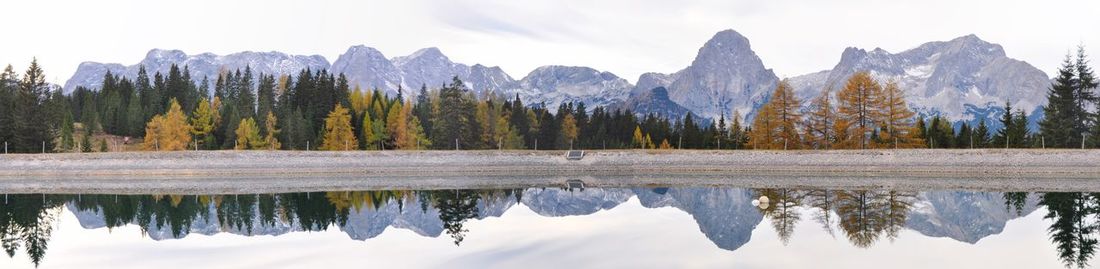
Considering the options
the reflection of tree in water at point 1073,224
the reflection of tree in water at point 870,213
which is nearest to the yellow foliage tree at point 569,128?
the reflection of tree in water at point 870,213

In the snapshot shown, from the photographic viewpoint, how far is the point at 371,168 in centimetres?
8144

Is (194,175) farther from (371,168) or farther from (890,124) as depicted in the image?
(890,124)

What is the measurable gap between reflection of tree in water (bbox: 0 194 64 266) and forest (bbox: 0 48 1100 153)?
44.4 metres

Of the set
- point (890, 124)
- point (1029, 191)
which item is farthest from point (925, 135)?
point (1029, 191)

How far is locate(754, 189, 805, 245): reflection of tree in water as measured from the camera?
3205cm

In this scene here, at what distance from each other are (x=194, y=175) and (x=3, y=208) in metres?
32.8

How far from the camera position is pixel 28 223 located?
36938mm

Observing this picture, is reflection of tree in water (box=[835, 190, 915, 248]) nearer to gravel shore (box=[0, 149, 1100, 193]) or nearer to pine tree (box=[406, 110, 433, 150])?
gravel shore (box=[0, 149, 1100, 193])

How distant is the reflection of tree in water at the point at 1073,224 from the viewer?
25587 mm

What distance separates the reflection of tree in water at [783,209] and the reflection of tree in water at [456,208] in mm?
12212

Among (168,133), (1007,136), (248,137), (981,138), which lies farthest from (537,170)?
(981,138)

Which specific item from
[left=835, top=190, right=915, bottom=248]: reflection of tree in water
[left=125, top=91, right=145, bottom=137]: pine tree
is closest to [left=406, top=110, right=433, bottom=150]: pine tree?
[left=125, top=91, right=145, bottom=137]: pine tree

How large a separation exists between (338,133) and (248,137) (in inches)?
389

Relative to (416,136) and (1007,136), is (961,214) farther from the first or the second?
(416,136)
